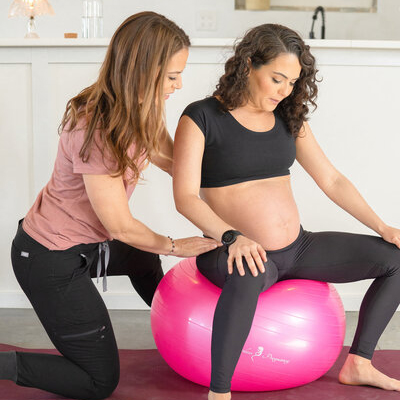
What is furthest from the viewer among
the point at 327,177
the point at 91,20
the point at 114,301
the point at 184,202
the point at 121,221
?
the point at 91,20

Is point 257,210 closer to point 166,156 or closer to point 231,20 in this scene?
point 166,156

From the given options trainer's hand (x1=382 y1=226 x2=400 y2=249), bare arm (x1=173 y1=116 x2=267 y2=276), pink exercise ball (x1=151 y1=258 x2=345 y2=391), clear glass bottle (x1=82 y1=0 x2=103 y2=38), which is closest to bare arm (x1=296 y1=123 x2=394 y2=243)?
trainer's hand (x1=382 y1=226 x2=400 y2=249)

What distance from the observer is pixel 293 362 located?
178 cm

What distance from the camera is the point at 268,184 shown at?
1.88 metres

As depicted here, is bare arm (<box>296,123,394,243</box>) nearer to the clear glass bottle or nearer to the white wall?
the clear glass bottle

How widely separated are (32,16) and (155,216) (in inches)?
49.8

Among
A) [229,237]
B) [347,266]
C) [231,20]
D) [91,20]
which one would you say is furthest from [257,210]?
[231,20]

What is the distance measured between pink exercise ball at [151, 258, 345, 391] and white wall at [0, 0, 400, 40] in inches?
81.7

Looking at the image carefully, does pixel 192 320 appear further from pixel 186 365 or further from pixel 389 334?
pixel 389 334

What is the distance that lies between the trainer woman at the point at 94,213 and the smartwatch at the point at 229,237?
0.10 metres

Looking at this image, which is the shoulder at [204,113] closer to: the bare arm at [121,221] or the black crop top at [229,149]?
the black crop top at [229,149]

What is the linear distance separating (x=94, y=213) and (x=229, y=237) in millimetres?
368

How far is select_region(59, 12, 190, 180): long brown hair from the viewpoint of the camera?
60.6 inches

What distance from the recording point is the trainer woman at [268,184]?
5.82 ft
